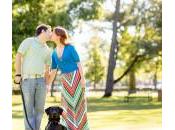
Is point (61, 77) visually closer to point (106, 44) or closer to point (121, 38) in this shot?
point (121, 38)

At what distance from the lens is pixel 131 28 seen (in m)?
18.8

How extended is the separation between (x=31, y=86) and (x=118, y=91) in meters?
15.1

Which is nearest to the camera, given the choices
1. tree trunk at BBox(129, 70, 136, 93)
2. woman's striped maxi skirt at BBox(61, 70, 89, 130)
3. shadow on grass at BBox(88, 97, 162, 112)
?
woman's striped maxi skirt at BBox(61, 70, 89, 130)

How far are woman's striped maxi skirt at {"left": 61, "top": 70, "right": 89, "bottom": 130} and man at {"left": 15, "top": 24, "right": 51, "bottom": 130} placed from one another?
0.17m

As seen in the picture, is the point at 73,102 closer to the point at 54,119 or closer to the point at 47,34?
the point at 54,119

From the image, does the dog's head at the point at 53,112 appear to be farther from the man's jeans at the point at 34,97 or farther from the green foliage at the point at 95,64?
the green foliage at the point at 95,64

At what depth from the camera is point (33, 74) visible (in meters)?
4.32

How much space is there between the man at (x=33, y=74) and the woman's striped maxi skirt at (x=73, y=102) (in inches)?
6.5

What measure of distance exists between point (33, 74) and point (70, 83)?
0.29 meters

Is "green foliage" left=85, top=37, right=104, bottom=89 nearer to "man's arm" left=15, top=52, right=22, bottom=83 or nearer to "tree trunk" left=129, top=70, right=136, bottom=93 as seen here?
"tree trunk" left=129, top=70, right=136, bottom=93

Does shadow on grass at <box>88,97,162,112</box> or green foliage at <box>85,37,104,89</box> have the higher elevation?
green foliage at <box>85,37,104,89</box>

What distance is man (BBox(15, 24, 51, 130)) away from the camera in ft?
14.1
